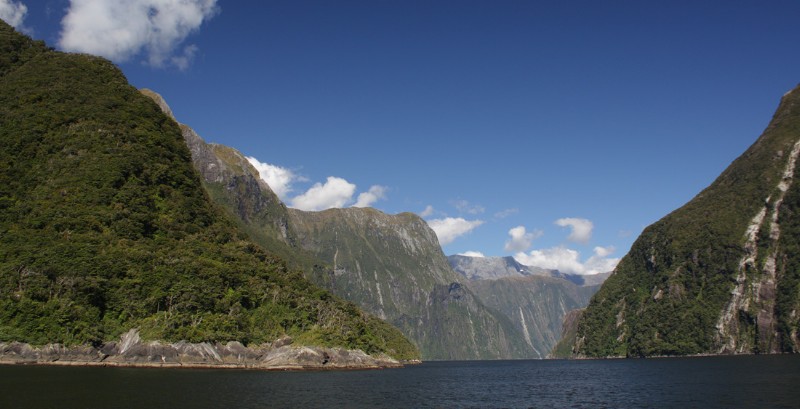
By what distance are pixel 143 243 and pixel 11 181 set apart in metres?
41.0

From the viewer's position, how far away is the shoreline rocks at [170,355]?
11225 centimetres

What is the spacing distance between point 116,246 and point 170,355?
32768 mm

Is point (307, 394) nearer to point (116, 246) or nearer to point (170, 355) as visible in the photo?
point (170, 355)

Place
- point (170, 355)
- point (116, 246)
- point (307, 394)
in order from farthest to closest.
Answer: point (116, 246), point (170, 355), point (307, 394)

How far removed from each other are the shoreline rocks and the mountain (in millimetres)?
1773

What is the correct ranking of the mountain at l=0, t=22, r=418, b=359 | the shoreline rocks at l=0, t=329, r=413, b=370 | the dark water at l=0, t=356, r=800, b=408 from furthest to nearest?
1. the mountain at l=0, t=22, r=418, b=359
2. the shoreline rocks at l=0, t=329, r=413, b=370
3. the dark water at l=0, t=356, r=800, b=408

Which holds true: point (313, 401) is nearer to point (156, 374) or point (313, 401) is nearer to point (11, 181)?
point (156, 374)

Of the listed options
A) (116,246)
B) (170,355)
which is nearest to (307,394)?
(170,355)

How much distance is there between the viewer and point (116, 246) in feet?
450

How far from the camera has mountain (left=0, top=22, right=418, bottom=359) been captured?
12088 cm

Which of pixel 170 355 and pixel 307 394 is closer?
pixel 307 394

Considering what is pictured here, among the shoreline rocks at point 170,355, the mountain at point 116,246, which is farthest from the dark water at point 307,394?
the mountain at point 116,246

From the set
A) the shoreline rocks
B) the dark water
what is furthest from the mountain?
the dark water

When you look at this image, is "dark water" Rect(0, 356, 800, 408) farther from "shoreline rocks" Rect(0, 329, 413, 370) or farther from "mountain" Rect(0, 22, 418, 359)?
"mountain" Rect(0, 22, 418, 359)
